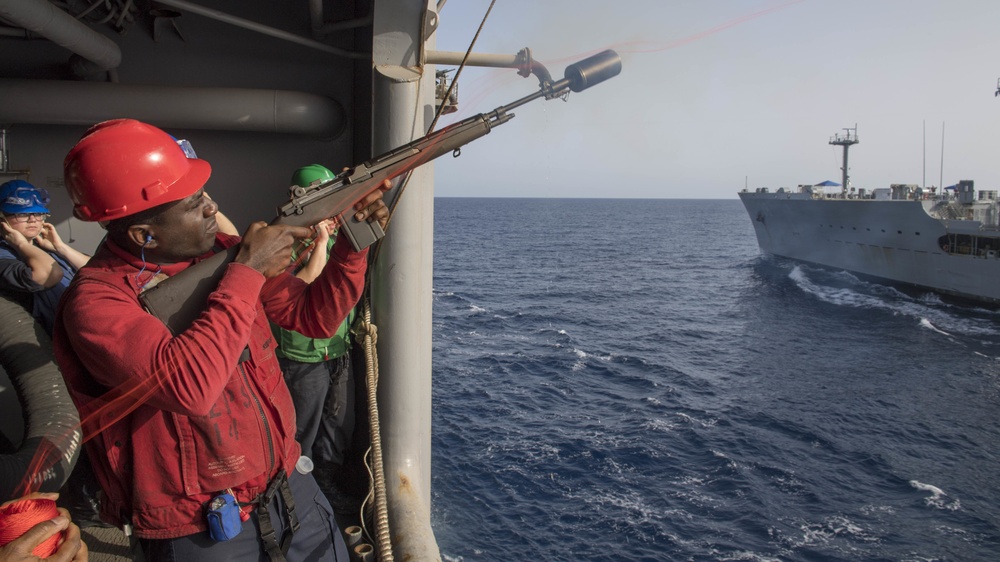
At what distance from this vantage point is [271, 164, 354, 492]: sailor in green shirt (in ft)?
13.4

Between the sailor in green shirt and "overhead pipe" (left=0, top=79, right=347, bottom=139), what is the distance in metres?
0.84

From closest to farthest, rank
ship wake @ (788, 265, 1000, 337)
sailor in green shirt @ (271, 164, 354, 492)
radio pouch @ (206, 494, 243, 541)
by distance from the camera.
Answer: radio pouch @ (206, 494, 243, 541) < sailor in green shirt @ (271, 164, 354, 492) < ship wake @ (788, 265, 1000, 337)

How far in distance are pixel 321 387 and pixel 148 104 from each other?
7.82 feet

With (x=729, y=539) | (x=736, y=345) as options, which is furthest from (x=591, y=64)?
(x=736, y=345)

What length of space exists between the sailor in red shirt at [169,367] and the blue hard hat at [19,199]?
2.08 metres

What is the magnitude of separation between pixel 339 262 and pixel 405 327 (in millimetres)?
1445

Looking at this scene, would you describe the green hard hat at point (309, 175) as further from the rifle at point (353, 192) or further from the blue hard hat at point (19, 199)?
the blue hard hat at point (19, 199)

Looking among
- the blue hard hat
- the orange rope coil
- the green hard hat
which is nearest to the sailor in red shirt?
the orange rope coil

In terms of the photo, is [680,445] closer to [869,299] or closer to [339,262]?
[339,262]

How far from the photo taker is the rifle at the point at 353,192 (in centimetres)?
186

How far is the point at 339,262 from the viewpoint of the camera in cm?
242

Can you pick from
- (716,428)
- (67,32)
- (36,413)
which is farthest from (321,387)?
(716,428)

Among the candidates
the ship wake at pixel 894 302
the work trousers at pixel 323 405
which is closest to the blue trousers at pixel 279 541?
the work trousers at pixel 323 405

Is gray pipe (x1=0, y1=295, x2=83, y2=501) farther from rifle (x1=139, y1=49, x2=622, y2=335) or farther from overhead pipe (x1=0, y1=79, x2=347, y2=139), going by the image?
overhead pipe (x1=0, y1=79, x2=347, y2=139)
